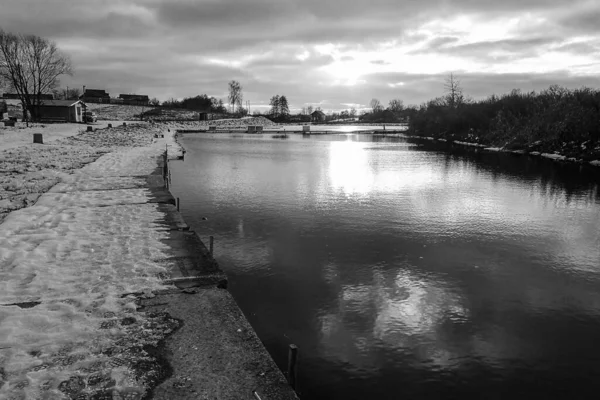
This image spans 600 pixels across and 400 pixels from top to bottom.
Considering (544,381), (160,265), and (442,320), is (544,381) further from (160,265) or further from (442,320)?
(160,265)

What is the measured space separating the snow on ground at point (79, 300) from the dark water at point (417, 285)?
2.24m

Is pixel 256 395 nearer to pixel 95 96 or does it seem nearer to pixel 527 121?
pixel 527 121

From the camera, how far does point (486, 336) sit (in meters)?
8.20

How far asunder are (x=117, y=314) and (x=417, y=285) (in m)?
6.64

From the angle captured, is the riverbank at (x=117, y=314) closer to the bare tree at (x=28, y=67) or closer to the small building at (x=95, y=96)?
the bare tree at (x=28, y=67)

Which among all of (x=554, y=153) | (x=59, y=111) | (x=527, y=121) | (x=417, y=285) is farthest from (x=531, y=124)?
(x=59, y=111)

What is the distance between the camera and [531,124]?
56.1 m

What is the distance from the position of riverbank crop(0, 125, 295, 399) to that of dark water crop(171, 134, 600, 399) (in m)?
1.26

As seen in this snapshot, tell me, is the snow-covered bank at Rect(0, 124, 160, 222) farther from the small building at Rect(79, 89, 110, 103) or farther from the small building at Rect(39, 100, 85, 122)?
the small building at Rect(79, 89, 110, 103)

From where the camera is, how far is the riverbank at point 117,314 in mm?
5441

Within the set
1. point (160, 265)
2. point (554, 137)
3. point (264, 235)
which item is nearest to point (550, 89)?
point (554, 137)

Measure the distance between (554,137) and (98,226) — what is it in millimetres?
48623

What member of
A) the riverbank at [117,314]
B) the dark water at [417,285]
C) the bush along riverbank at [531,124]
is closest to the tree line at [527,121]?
the bush along riverbank at [531,124]

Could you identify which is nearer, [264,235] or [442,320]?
[442,320]
